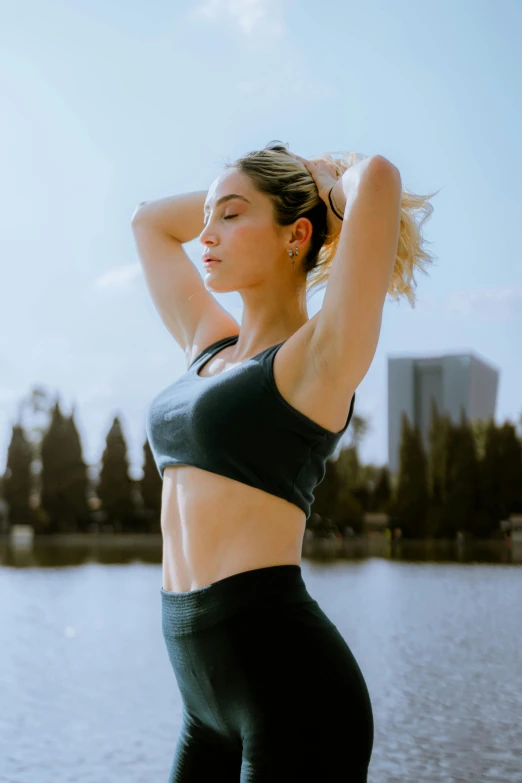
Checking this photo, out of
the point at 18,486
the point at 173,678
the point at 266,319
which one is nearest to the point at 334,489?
the point at 18,486

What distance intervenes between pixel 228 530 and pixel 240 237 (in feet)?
1.33

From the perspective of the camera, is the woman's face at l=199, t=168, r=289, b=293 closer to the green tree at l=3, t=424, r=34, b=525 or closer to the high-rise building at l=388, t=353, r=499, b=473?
the green tree at l=3, t=424, r=34, b=525

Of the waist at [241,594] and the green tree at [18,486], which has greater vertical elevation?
the green tree at [18,486]

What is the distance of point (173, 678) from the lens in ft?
30.4

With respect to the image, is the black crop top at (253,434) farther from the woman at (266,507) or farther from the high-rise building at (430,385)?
the high-rise building at (430,385)

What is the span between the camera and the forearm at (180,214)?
166cm

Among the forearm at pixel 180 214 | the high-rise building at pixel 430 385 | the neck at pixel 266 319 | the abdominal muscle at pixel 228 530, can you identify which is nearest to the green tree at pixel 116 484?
the high-rise building at pixel 430 385

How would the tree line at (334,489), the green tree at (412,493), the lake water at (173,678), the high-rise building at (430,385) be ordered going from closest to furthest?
1. the lake water at (173,678)
2. the tree line at (334,489)
3. the green tree at (412,493)
4. the high-rise building at (430,385)

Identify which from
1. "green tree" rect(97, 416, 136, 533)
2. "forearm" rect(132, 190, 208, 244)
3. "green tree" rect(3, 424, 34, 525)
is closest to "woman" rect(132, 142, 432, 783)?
"forearm" rect(132, 190, 208, 244)

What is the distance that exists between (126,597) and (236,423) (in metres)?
15.1

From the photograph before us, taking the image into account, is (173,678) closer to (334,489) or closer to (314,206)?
(314,206)

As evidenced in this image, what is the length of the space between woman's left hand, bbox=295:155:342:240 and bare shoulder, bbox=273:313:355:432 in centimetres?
23

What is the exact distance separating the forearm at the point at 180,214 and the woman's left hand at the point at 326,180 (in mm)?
266

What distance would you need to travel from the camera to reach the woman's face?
1.38 meters
